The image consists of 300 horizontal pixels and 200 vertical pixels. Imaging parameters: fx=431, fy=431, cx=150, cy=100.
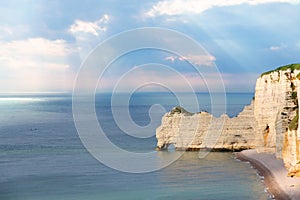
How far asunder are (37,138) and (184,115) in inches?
915

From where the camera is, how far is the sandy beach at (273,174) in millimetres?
28622

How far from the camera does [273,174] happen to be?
34.9 m

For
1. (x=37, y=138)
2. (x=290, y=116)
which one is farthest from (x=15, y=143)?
(x=290, y=116)

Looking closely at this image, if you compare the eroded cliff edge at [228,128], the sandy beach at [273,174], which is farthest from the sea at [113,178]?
the eroded cliff edge at [228,128]

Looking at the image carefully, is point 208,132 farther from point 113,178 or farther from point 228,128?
point 113,178

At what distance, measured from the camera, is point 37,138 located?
6044cm

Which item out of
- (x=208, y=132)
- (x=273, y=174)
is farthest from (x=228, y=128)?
(x=273, y=174)

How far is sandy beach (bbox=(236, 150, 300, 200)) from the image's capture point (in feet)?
93.9

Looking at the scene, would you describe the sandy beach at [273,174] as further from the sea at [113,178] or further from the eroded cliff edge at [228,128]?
the eroded cliff edge at [228,128]

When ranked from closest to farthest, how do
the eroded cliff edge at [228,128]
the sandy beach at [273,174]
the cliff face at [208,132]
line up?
the sandy beach at [273,174] < the eroded cliff edge at [228,128] < the cliff face at [208,132]

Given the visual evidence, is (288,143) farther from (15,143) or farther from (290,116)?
(15,143)

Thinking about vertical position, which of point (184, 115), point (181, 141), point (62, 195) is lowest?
point (62, 195)

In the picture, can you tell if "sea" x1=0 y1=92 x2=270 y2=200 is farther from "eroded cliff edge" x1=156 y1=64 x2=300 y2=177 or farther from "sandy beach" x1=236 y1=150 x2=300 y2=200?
"eroded cliff edge" x1=156 y1=64 x2=300 y2=177

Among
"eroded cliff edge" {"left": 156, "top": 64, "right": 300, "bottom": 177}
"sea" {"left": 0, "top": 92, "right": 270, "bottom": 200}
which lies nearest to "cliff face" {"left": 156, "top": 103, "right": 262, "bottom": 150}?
"eroded cliff edge" {"left": 156, "top": 64, "right": 300, "bottom": 177}
